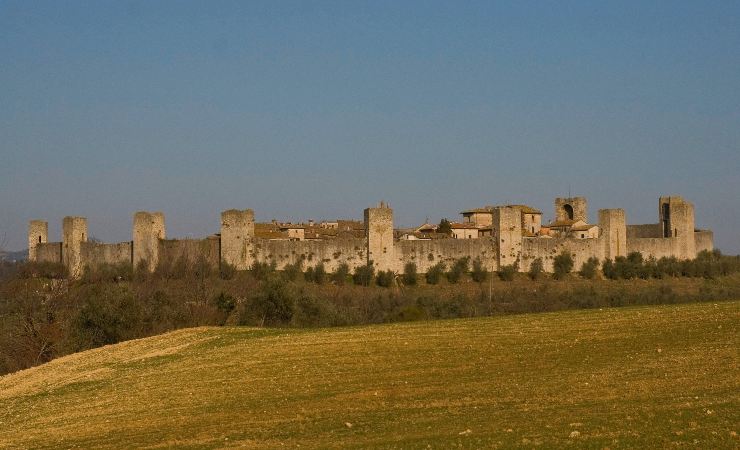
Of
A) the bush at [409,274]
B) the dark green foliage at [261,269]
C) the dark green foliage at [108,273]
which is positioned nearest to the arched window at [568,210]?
the bush at [409,274]

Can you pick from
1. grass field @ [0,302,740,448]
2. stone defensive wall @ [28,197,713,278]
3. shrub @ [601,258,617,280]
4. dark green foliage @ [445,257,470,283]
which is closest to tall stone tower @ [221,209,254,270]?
stone defensive wall @ [28,197,713,278]

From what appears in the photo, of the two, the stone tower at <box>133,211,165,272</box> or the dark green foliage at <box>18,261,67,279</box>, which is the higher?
the stone tower at <box>133,211,165,272</box>

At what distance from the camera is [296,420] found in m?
18.6

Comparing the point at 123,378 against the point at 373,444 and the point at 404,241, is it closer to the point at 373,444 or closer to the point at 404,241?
the point at 373,444

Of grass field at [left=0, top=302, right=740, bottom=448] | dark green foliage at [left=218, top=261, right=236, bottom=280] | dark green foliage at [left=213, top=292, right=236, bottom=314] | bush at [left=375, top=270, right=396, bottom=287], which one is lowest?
grass field at [left=0, top=302, right=740, bottom=448]

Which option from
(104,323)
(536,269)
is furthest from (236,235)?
(104,323)

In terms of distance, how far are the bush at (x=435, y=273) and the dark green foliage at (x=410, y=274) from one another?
2.41ft

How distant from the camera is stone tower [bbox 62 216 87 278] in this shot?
2945 inches

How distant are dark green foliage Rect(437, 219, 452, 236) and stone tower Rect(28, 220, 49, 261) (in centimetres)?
2764

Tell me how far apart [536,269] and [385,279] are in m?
9.98

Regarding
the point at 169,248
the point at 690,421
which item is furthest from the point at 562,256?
the point at 690,421

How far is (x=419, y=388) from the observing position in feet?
66.6

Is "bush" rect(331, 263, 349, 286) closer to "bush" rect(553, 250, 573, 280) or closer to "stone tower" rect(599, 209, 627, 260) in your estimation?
"bush" rect(553, 250, 573, 280)

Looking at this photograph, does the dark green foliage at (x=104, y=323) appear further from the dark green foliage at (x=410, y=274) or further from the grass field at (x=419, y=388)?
the dark green foliage at (x=410, y=274)
